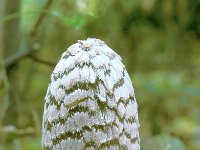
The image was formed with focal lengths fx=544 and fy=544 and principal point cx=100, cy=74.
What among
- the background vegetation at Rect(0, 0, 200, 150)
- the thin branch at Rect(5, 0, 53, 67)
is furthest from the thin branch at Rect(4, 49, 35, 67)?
the background vegetation at Rect(0, 0, 200, 150)

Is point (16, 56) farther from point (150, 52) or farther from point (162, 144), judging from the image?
point (150, 52)

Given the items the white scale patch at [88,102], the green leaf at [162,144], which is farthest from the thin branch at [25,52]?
the white scale patch at [88,102]

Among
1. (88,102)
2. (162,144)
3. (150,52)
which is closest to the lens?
(88,102)

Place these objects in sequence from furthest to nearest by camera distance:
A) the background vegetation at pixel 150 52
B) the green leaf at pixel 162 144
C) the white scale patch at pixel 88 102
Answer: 1. the background vegetation at pixel 150 52
2. the green leaf at pixel 162 144
3. the white scale patch at pixel 88 102

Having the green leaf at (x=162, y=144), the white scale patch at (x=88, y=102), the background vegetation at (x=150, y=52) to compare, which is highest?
the background vegetation at (x=150, y=52)

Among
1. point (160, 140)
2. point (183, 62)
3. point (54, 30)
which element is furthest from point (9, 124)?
point (183, 62)

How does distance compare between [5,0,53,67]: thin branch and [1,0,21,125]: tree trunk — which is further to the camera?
[1,0,21,125]: tree trunk

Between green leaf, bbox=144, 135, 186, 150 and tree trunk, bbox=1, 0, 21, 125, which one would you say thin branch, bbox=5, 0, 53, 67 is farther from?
green leaf, bbox=144, 135, 186, 150

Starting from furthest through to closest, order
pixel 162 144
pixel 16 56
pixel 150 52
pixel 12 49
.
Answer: pixel 150 52
pixel 12 49
pixel 16 56
pixel 162 144

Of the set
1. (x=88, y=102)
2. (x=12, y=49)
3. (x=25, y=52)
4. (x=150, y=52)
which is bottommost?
(x=88, y=102)

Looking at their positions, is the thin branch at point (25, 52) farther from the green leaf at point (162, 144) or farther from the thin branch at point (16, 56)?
the green leaf at point (162, 144)

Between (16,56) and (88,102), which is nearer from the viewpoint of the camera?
(88,102)

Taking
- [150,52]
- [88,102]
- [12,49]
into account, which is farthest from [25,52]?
[150,52]
